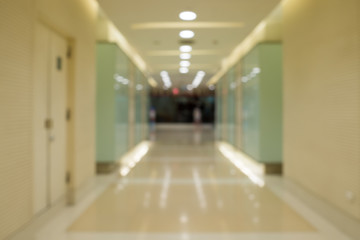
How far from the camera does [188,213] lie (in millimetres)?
5426

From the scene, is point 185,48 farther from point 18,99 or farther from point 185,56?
point 18,99

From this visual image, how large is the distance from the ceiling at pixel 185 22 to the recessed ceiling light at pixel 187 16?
0.10 m

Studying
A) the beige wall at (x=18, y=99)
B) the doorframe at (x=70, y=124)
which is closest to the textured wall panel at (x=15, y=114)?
the beige wall at (x=18, y=99)

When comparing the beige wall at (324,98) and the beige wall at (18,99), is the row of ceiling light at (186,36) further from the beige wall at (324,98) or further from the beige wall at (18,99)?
the beige wall at (18,99)

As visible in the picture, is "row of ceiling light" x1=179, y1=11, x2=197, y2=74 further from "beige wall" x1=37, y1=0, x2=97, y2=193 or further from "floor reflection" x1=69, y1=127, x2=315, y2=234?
"floor reflection" x1=69, y1=127, x2=315, y2=234

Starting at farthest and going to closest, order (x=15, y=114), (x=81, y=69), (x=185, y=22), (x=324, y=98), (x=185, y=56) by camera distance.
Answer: (x=185, y=56)
(x=185, y=22)
(x=81, y=69)
(x=324, y=98)
(x=15, y=114)

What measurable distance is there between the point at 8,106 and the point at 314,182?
4833mm

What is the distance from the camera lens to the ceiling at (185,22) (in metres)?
5.82

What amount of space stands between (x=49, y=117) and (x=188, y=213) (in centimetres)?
269

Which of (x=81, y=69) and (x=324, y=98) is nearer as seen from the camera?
(x=324, y=98)

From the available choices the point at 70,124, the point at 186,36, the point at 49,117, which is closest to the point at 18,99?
the point at 49,117

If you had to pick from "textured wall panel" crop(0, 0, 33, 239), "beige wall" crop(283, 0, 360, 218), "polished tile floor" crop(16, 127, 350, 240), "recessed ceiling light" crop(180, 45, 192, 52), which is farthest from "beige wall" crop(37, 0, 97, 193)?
"beige wall" crop(283, 0, 360, 218)

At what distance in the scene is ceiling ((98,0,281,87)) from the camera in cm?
582

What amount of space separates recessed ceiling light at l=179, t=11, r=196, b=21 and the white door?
2.27 meters
